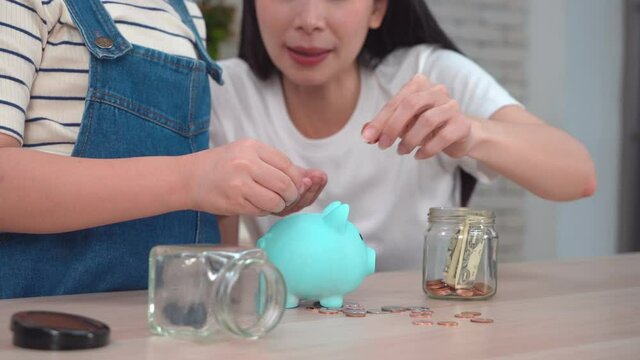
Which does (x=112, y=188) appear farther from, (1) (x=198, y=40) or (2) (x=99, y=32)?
(1) (x=198, y=40)

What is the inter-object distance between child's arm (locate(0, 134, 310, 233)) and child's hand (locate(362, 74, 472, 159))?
16 centimetres

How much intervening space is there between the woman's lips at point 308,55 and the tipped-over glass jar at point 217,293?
0.78m

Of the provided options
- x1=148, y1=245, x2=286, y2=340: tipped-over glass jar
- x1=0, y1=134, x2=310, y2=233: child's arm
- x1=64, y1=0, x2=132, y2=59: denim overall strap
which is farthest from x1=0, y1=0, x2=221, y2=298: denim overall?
x1=148, y1=245, x2=286, y2=340: tipped-over glass jar

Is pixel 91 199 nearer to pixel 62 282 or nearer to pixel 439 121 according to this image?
pixel 62 282

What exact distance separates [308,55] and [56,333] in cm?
89

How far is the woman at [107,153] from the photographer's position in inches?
41.8

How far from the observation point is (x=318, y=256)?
1.01m

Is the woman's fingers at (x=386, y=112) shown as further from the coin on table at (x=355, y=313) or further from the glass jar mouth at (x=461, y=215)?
the coin on table at (x=355, y=313)

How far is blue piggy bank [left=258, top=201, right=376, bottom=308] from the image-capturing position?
101 cm

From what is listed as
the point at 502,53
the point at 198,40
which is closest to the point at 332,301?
the point at 198,40

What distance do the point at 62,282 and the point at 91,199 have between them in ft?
0.62

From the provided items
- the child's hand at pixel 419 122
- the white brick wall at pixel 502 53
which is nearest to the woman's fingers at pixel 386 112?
the child's hand at pixel 419 122

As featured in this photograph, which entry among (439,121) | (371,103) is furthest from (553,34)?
(439,121)

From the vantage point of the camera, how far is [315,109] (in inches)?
68.7
